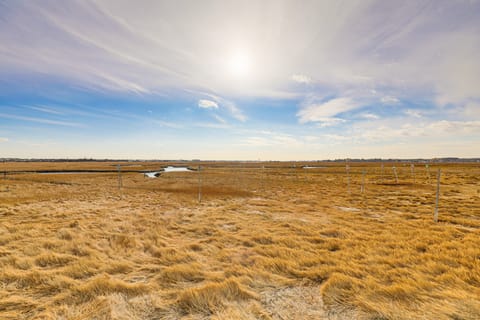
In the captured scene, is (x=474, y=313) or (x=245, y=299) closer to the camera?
(x=474, y=313)

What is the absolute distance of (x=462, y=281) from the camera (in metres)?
4.00

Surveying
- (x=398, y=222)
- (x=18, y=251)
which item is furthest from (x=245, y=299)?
(x=398, y=222)

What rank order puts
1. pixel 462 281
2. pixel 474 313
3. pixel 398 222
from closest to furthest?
pixel 474 313 < pixel 462 281 < pixel 398 222

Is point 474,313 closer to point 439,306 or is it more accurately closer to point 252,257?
point 439,306

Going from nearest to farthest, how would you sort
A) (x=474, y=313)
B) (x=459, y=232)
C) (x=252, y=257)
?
1. (x=474, y=313)
2. (x=252, y=257)
3. (x=459, y=232)

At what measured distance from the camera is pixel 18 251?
5559 millimetres

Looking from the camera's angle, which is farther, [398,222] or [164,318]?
[398,222]

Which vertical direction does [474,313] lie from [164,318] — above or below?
above

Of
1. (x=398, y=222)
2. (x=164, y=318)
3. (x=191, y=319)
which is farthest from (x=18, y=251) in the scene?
(x=398, y=222)

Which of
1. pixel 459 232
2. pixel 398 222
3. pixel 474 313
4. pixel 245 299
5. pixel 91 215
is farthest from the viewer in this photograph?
pixel 91 215

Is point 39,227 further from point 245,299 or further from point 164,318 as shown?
point 245,299

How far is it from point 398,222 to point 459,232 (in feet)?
6.12

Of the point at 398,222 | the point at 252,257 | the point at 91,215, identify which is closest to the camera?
the point at 252,257

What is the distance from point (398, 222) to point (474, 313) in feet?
21.9
